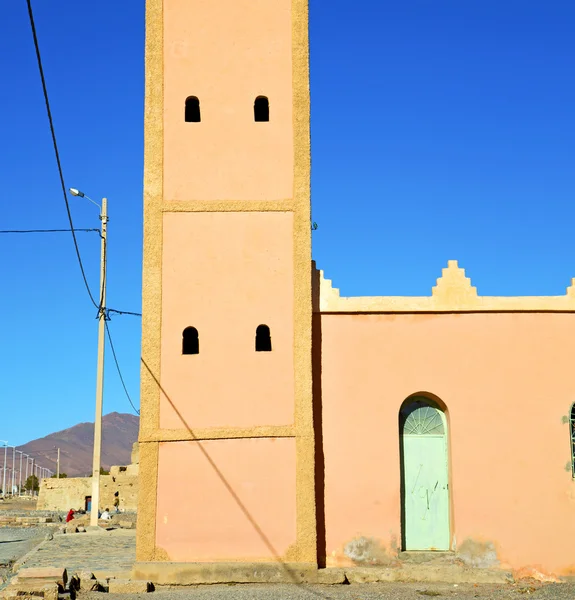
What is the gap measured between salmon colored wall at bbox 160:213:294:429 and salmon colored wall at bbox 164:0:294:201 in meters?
0.65

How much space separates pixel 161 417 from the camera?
48.8 feet

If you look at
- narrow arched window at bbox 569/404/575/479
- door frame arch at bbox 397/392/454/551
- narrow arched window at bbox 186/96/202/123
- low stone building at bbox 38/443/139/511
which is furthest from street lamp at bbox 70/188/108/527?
low stone building at bbox 38/443/139/511

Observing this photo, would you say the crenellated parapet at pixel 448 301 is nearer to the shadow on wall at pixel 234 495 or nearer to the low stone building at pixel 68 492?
the shadow on wall at pixel 234 495

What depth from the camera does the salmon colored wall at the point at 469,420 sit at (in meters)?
15.0

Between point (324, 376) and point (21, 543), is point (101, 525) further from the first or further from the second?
point (324, 376)

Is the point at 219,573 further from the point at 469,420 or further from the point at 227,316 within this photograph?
the point at 469,420

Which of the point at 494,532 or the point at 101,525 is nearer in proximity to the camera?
the point at 494,532

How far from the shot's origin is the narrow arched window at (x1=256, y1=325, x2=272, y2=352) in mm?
15266

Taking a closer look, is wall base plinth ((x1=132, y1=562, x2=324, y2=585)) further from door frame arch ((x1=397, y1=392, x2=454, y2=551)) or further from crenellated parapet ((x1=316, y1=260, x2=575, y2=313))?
crenellated parapet ((x1=316, y1=260, x2=575, y2=313))

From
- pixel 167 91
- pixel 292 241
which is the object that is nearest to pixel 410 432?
pixel 292 241

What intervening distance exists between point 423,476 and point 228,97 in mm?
7819

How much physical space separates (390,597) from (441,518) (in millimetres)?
2788

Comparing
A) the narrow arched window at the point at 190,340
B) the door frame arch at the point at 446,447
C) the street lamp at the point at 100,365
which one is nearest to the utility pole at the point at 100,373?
the street lamp at the point at 100,365

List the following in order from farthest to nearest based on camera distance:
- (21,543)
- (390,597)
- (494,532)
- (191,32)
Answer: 1. (21,543)
2. (191,32)
3. (494,532)
4. (390,597)
